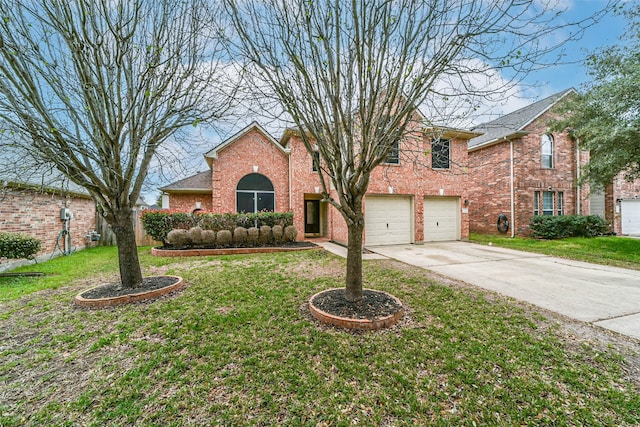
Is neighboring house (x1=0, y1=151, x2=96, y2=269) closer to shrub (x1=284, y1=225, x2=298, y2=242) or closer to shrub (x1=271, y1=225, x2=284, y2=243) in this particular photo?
shrub (x1=271, y1=225, x2=284, y2=243)

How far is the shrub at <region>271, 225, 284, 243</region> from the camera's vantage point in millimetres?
10016

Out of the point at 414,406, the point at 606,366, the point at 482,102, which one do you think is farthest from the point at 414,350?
the point at 482,102

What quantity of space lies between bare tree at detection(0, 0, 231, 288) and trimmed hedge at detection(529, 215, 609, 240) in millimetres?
14465

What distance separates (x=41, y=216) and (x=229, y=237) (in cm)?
585

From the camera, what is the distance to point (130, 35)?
392 centimetres

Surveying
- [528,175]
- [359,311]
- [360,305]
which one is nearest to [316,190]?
[360,305]

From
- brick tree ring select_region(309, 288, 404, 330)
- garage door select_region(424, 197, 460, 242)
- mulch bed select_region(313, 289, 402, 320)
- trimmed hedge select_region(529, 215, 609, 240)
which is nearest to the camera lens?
brick tree ring select_region(309, 288, 404, 330)

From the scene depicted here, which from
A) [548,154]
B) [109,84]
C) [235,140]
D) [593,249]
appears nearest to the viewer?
[109,84]

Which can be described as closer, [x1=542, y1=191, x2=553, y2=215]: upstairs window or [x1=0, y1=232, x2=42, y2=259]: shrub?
[x1=0, y1=232, x2=42, y2=259]: shrub

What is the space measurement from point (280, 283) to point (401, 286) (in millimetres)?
2416

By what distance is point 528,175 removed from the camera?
41.5 feet

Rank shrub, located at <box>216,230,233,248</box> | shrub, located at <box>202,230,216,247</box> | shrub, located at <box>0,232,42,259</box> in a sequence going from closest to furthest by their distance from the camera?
1. shrub, located at <box>0,232,42,259</box>
2. shrub, located at <box>202,230,216,247</box>
3. shrub, located at <box>216,230,233,248</box>

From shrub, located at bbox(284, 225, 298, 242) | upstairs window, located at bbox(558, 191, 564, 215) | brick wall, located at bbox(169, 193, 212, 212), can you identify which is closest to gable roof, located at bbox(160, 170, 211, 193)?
brick wall, located at bbox(169, 193, 212, 212)

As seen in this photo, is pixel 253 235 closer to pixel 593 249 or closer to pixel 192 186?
pixel 192 186
